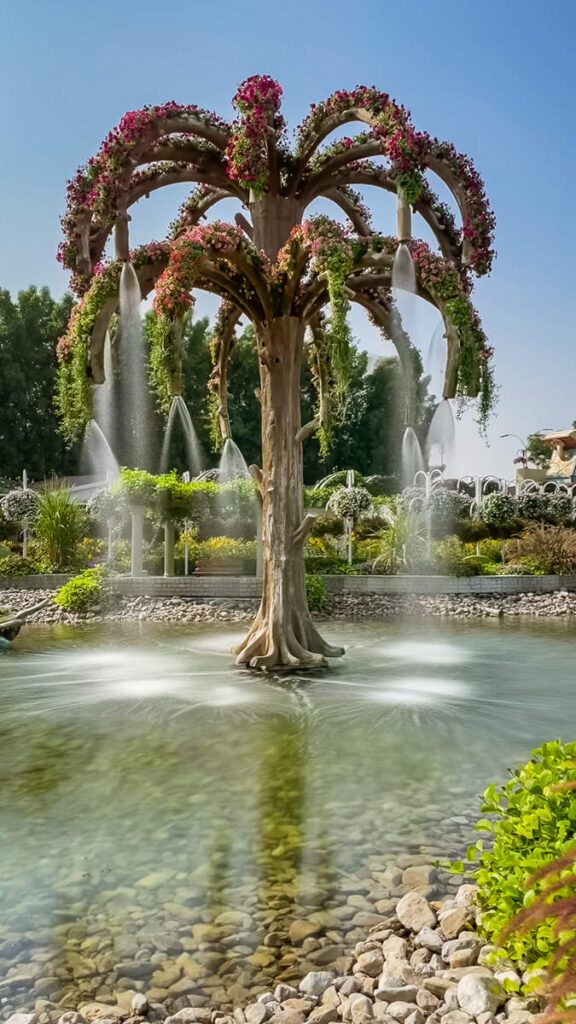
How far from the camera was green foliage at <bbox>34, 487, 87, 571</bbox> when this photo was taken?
14.6 metres

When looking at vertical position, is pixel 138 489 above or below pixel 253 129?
below

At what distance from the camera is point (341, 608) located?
12.2m

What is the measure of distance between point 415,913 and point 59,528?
1300 cm

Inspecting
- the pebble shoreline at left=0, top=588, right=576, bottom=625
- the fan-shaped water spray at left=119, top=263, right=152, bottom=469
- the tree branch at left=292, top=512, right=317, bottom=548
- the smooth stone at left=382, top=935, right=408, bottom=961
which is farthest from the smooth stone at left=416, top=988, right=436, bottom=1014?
the fan-shaped water spray at left=119, top=263, right=152, bottom=469

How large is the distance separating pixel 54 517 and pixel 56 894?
40.2ft

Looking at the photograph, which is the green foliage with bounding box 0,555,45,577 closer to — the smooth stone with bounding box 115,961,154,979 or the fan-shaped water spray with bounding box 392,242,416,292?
the fan-shaped water spray with bounding box 392,242,416,292

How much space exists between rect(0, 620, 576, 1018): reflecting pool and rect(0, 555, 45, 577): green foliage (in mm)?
6874

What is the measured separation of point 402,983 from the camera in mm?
2133

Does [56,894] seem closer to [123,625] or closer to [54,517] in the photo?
[123,625]

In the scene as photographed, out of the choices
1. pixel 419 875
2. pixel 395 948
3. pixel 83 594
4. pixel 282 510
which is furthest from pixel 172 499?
pixel 395 948

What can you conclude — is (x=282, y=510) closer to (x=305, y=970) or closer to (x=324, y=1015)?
(x=305, y=970)

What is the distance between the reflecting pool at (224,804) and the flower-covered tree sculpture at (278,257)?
133cm

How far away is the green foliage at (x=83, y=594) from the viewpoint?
11.8m

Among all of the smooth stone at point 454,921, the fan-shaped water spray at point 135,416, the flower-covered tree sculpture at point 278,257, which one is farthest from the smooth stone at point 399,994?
the fan-shaped water spray at point 135,416
